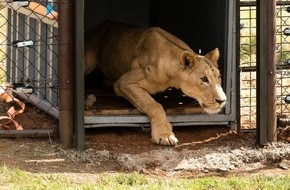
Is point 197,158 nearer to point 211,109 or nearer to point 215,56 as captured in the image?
point 211,109

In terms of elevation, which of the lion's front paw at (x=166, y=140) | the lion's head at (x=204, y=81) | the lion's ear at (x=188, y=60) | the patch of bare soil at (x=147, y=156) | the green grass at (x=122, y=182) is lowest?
the green grass at (x=122, y=182)

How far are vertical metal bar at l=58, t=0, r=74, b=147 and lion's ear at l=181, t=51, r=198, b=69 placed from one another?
1.01 m

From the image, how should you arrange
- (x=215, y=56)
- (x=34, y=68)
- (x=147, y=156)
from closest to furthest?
(x=147, y=156) < (x=215, y=56) < (x=34, y=68)

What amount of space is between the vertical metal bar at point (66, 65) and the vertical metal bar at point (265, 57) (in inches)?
63.9

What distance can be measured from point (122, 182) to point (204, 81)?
1526 millimetres

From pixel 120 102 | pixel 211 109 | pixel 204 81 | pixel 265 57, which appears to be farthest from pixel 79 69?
pixel 265 57

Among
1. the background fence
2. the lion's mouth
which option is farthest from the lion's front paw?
the background fence

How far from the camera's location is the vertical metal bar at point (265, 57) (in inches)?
248

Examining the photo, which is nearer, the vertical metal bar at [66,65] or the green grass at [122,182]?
the green grass at [122,182]

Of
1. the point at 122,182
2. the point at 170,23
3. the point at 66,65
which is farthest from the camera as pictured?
the point at 170,23

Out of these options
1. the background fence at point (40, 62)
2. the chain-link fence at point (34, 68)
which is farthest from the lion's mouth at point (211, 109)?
the chain-link fence at point (34, 68)

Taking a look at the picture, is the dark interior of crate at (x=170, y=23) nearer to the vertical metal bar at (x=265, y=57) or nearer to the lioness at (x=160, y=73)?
the lioness at (x=160, y=73)

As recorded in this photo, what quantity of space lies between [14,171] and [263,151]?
2.18 m

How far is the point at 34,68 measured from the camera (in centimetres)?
736
